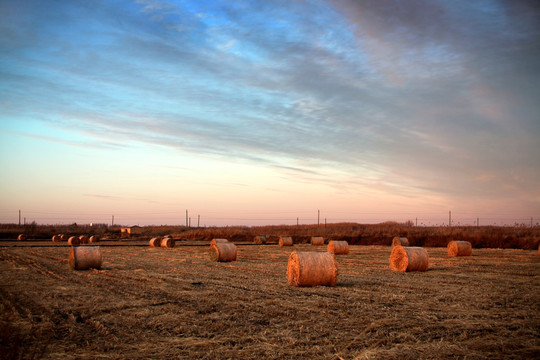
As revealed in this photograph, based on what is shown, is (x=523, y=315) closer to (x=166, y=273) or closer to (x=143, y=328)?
(x=143, y=328)

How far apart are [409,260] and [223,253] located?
7708 millimetres

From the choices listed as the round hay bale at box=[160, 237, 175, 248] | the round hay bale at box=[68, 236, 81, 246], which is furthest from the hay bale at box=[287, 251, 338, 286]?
the round hay bale at box=[68, 236, 81, 246]

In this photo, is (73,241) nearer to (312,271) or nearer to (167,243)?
(167,243)

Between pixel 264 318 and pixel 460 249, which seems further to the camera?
pixel 460 249

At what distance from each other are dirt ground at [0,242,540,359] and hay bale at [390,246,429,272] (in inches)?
77.0

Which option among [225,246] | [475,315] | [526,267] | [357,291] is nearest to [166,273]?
[225,246]

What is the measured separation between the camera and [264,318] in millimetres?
7527

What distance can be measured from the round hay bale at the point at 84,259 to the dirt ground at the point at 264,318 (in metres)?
1.74

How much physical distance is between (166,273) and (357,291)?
6538 millimetres

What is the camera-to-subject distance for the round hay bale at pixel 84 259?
48.4 feet

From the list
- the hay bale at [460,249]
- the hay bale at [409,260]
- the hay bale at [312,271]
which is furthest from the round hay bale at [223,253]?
the hay bale at [460,249]

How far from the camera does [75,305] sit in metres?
8.60

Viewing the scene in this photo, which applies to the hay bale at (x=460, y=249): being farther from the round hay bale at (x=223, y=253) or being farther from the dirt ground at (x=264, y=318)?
the round hay bale at (x=223, y=253)

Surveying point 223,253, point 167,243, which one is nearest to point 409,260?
point 223,253
